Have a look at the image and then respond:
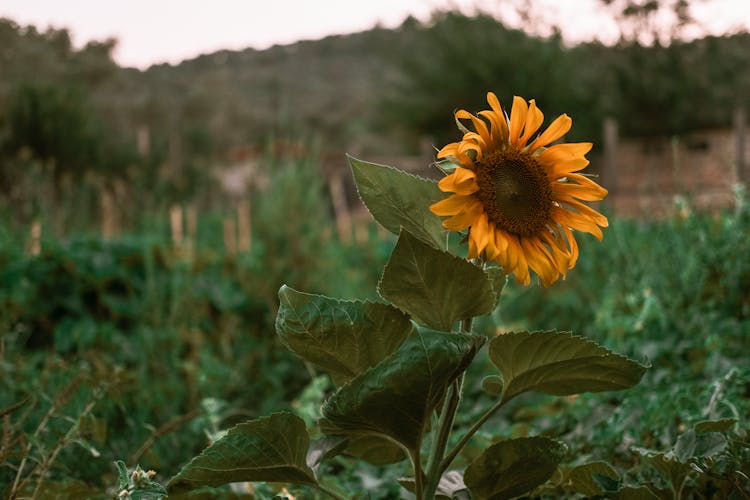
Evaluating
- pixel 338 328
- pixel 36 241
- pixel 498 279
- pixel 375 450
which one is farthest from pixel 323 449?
pixel 36 241

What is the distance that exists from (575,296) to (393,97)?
1929cm

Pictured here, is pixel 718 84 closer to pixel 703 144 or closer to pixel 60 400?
pixel 703 144

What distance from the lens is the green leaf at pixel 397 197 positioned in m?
1.10

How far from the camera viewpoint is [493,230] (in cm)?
107

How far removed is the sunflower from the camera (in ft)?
3.44

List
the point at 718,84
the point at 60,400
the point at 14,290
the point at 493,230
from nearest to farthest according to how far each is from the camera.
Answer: the point at 493,230
the point at 60,400
the point at 14,290
the point at 718,84

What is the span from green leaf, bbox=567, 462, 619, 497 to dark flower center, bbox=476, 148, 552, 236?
0.41 m

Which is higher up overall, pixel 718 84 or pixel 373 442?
pixel 718 84

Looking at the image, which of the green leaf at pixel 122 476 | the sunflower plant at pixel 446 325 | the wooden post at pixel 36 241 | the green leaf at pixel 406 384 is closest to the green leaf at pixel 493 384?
the sunflower plant at pixel 446 325

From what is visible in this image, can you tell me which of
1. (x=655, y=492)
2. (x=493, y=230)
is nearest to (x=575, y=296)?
(x=655, y=492)

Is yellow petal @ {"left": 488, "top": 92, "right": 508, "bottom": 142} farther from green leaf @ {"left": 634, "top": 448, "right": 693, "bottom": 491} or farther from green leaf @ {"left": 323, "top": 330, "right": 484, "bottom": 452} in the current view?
green leaf @ {"left": 634, "top": 448, "right": 693, "bottom": 491}

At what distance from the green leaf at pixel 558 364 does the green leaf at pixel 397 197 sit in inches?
7.2

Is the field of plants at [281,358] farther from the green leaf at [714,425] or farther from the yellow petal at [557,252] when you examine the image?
the yellow petal at [557,252]

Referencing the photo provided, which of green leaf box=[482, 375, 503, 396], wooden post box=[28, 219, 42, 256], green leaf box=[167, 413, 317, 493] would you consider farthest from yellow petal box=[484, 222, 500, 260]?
wooden post box=[28, 219, 42, 256]
